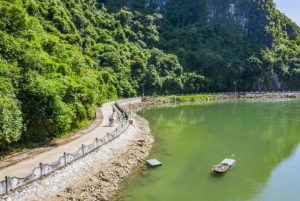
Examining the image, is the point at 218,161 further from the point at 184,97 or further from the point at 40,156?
the point at 184,97

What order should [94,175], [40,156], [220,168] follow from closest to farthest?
1. [40,156]
2. [94,175]
3. [220,168]

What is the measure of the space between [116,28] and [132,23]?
1286cm

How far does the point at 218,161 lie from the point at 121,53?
2604 inches

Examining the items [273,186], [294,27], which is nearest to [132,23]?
[294,27]

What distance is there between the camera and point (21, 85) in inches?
1082

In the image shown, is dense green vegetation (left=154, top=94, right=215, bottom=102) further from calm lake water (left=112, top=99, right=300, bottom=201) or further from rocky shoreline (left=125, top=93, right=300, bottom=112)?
calm lake water (left=112, top=99, right=300, bottom=201)

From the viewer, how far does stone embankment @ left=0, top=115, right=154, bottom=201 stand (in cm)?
1998

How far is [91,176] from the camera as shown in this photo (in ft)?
82.1

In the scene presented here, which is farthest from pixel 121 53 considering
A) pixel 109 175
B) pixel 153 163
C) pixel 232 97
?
pixel 109 175

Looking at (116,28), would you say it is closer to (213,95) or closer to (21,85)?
(213,95)

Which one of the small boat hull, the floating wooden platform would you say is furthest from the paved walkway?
the small boat hull

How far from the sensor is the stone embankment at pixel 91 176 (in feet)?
65.5

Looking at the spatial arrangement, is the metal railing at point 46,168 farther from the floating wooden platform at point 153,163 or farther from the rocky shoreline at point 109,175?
the floating wooden platform at point 153,163

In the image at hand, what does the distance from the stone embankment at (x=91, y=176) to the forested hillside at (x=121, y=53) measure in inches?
195
